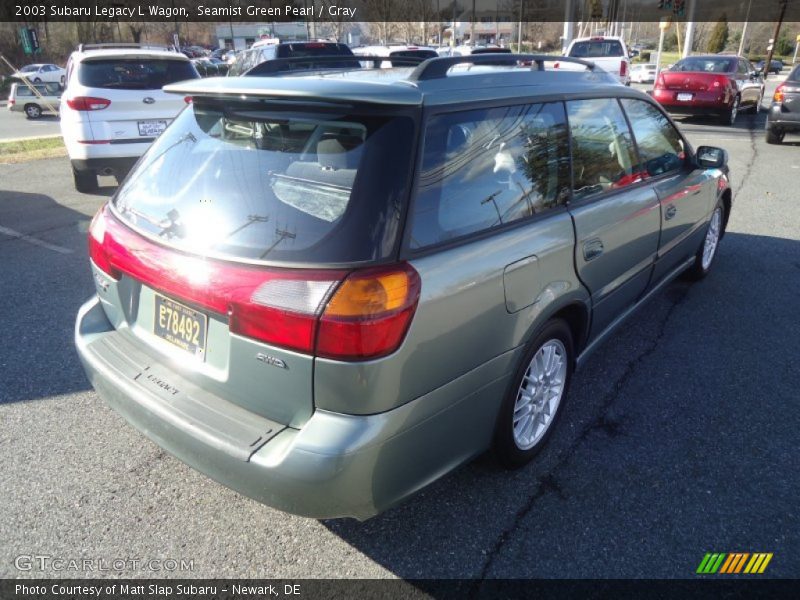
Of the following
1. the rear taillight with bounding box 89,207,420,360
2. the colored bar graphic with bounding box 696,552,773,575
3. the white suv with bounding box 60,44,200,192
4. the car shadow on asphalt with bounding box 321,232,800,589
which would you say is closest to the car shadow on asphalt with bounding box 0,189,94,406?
the white suv with bounding box 60,44,200,192

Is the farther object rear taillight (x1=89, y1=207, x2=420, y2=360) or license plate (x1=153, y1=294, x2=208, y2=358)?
license plate (x1=153, y1=294, x2=208, y2=358)

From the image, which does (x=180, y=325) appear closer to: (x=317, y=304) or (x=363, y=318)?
(x=317, y=304)

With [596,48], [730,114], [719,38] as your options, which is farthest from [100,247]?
[719,38]

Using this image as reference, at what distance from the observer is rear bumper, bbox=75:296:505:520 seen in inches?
73.3

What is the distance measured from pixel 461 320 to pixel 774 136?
12848 mm

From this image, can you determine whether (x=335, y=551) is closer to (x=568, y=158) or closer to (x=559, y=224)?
(x=559, y=224)

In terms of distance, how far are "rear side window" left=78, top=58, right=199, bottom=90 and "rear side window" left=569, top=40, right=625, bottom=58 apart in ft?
48.0

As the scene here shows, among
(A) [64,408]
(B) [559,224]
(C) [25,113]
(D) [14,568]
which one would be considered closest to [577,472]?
(B) [559,224]

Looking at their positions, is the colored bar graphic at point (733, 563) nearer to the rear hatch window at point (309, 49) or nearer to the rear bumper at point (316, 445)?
the rear bumper at point (316, 445)

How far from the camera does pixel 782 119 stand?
37.6 ft

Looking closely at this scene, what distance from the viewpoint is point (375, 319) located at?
71.9 inches

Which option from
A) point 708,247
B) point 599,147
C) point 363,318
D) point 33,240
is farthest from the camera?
point 33,240
